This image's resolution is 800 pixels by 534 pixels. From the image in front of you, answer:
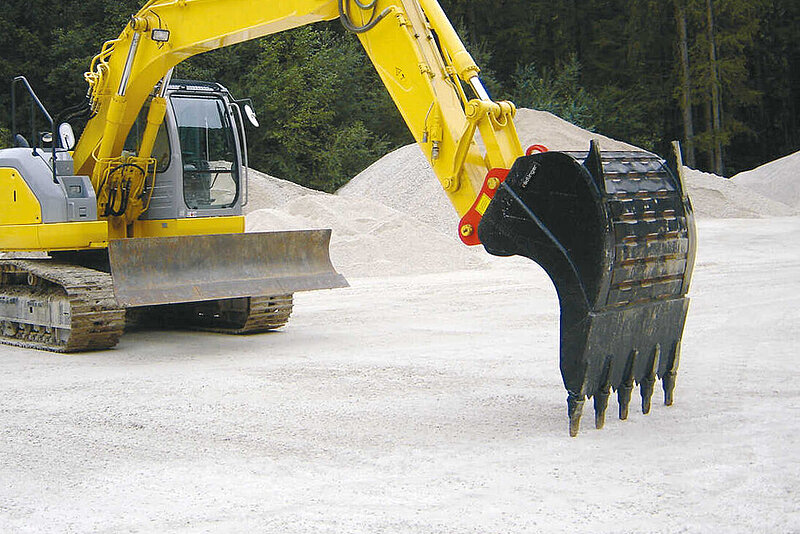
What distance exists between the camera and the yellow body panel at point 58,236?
891 centimetres

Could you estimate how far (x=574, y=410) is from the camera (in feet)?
→ 17.6

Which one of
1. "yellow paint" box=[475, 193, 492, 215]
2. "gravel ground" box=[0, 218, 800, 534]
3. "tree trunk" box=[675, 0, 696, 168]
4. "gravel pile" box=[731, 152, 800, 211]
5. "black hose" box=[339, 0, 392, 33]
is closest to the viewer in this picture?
"gravel ground" box=[0, 218, 800, 534]

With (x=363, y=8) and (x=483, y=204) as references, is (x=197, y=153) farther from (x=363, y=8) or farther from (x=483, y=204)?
(x=483, y=204)

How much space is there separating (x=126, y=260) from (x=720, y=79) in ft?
106

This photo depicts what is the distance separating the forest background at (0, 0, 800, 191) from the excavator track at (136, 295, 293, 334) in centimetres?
1678

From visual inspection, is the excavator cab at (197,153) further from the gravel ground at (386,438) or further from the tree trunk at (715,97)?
the tree trunk at (715,97)

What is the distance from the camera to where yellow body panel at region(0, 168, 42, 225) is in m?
9.00

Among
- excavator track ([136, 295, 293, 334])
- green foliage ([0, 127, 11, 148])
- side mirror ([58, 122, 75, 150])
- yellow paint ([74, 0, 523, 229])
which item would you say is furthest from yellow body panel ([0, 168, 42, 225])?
green foliage ([0, 127, 11, 148])

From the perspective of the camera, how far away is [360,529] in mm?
4043

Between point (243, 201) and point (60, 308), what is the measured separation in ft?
7.26

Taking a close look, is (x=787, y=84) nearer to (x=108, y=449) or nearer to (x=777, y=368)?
(x=777, y=368)

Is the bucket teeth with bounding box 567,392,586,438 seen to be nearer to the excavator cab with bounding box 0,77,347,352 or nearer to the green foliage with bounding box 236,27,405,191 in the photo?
the excavator cab with bounding box 0,77,347,352

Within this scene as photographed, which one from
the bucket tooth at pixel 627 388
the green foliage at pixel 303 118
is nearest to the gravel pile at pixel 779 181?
the green foliage at pixel 303 118

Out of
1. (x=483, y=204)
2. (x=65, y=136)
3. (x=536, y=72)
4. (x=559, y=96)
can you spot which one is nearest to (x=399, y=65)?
(x=483, y=204)
